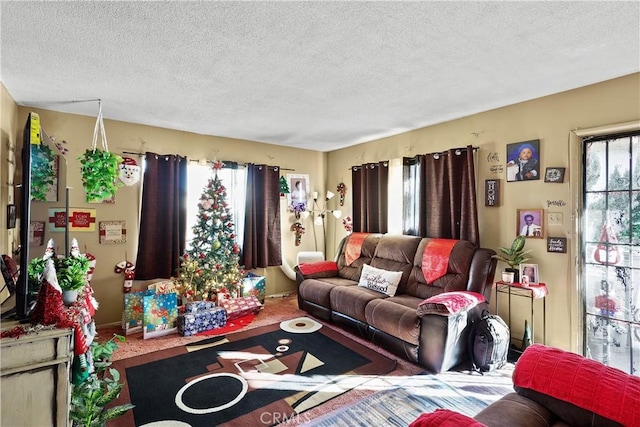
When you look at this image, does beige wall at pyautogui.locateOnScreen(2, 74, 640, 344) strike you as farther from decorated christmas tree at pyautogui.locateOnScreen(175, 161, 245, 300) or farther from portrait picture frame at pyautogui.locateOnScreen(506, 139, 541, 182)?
decorated christmas tree at pyautogui.locateOnScreen(175, 161, 245, 300)

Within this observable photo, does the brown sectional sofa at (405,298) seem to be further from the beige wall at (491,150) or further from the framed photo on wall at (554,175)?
the framed photo on wall at (554,175)

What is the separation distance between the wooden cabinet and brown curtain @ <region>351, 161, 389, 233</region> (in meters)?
3.81

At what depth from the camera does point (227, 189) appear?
469cm

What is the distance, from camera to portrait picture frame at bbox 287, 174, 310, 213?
17.4ft

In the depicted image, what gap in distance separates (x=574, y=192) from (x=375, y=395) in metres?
2.43

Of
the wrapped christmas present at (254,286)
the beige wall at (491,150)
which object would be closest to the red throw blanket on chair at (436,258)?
the beige wall at (491,150)

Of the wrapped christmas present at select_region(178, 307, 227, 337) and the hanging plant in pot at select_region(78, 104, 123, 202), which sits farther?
the wrapped christmas present at select_region(178, 307, 227, 337)

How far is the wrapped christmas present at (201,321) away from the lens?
360 cm

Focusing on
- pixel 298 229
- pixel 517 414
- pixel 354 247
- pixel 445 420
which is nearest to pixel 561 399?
pixel 517 414

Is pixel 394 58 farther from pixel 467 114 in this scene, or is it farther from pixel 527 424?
pixel 527 424

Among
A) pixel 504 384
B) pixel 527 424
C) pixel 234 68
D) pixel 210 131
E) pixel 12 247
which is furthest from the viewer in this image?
pixel 210 131

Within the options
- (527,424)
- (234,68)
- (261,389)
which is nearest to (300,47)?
(234,68)

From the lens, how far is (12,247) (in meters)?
2.82

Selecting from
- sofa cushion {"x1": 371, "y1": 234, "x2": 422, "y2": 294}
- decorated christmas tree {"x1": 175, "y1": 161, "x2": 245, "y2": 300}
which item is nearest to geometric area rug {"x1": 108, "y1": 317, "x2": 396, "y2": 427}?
decorated christmas tree {"x1": 175, "y1": 161, "x2": 245, "y2": 300}
